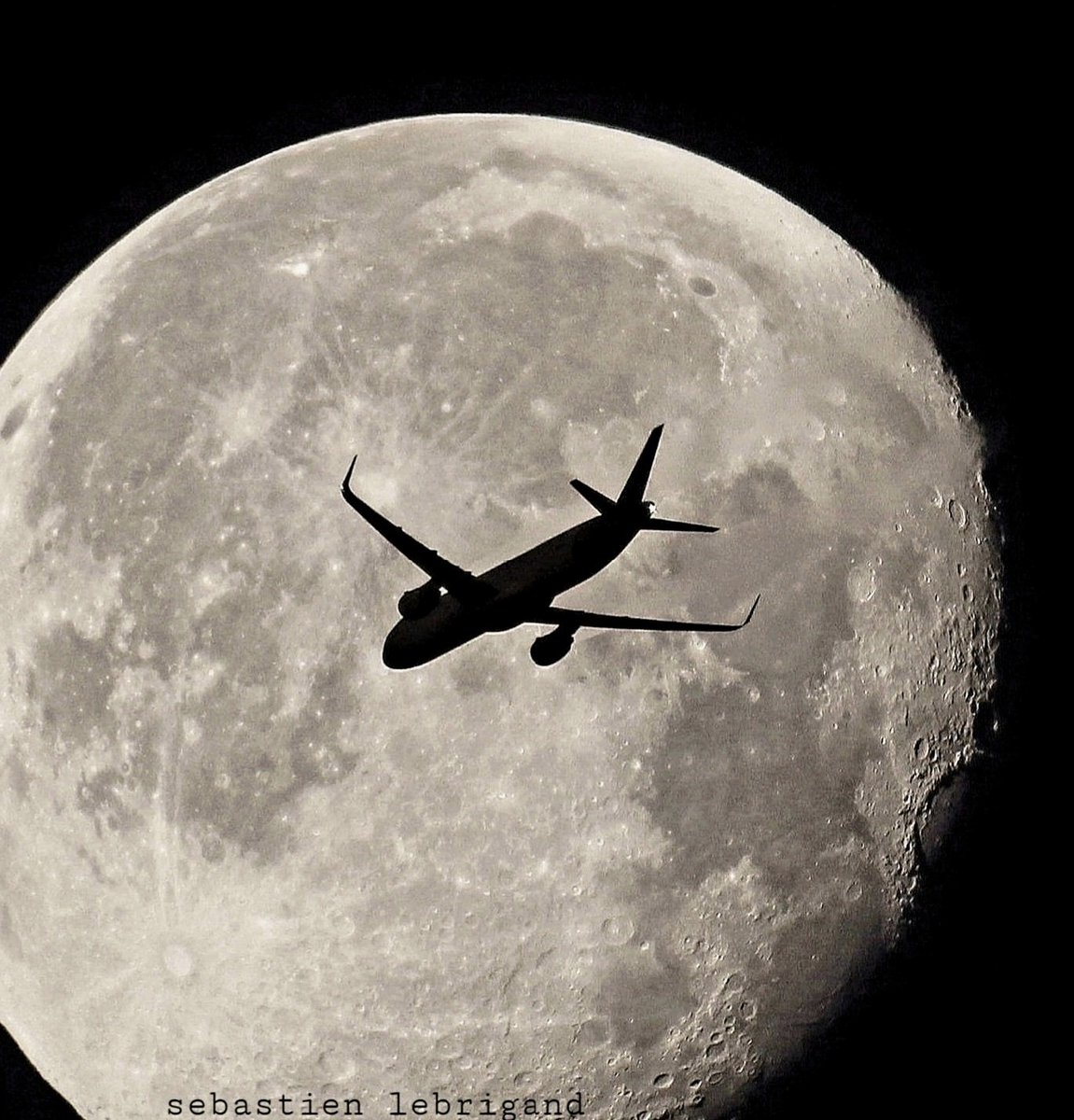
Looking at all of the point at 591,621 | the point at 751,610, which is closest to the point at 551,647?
the point at 591,621

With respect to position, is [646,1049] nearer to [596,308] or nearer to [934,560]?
[934,560]

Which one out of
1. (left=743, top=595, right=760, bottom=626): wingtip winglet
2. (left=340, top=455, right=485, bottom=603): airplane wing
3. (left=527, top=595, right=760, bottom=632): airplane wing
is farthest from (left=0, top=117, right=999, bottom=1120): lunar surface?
(left=340, top=455, right=485, bottom=603): airplane wing

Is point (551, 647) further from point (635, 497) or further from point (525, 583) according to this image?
point (635, 497)

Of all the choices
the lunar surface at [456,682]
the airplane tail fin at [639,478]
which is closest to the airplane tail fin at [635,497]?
the airplane tail fin at [639,478]

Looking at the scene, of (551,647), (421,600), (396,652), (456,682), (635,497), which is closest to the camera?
(635,497)

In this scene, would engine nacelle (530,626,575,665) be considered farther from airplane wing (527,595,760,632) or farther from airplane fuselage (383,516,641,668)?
airplane fuselage (383,516,641,668)

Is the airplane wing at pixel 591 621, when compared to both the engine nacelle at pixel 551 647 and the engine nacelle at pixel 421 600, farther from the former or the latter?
the engine nacelle at pixel 421 600
